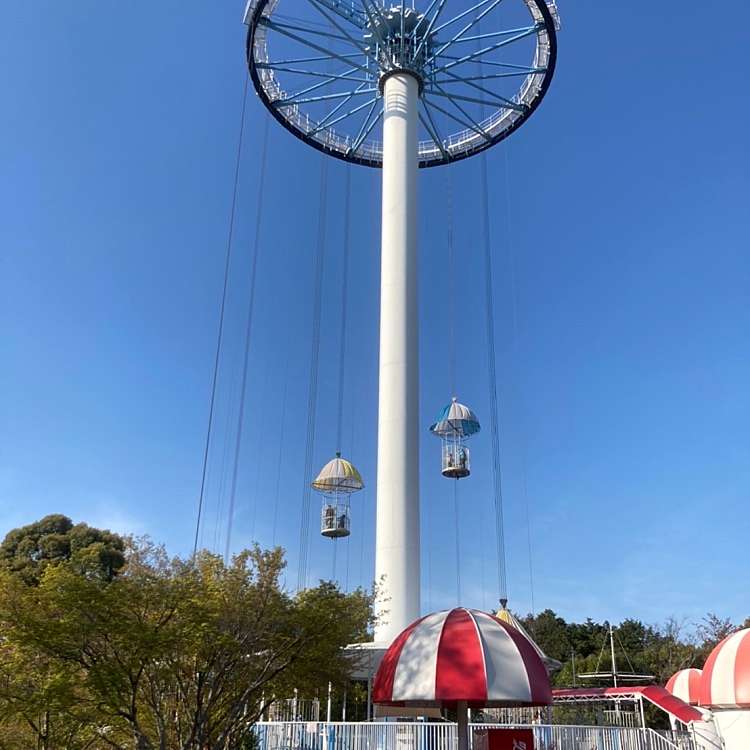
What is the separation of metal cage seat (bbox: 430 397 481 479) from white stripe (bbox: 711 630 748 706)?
1003 cm

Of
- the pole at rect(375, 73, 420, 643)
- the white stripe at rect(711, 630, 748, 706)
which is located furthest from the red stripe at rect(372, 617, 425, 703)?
the white stripe at rect(711, 630, 748, 706)

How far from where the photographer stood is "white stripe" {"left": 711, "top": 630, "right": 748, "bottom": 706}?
21609 mm

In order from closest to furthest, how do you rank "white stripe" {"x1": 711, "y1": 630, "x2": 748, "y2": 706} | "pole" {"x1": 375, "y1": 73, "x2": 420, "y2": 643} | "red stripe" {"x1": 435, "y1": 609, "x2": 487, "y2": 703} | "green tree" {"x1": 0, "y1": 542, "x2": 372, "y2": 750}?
1. "red stripe" {"x1": 435, "y1": 609, "x2": 487, "y2": 703}
2. "green tree" {"x1": 0, "y1": 542, "x2": 372, "y2": 750}
3. "white stripe" {"x1": 711, "y1": 630, "x2": 748, "y2": 706}
4. "pole" {"x1": 375, "y1": 73, "x2": 420, "y2": 643}

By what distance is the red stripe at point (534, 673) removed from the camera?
12.8 metres

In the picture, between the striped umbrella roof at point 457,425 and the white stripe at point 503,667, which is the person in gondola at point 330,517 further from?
the white stripe at point 503,667

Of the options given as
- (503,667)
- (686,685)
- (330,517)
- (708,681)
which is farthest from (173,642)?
(686,685)

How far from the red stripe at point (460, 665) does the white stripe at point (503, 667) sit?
12 centimetres

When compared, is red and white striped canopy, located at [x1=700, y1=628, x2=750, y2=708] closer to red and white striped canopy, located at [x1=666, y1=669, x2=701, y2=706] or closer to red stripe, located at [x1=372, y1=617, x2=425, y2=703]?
red and white striped canopy, located at [x1=666, y1=669, x2=701, y2=706]

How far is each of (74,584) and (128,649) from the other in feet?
5.40

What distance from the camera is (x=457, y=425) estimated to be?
29.2 m

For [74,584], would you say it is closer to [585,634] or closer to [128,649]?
[128,649]

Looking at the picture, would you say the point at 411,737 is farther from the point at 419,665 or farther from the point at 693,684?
the point at 693,684

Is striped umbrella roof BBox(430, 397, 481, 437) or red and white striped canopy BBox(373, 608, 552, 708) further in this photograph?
striped umbrella roof BBox(430, 397, 481, 437)

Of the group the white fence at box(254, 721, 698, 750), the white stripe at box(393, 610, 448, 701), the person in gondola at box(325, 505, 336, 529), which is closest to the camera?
the white stripe at box(393, 610, 448, 701)
